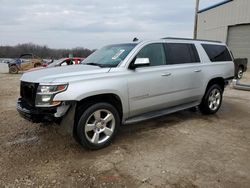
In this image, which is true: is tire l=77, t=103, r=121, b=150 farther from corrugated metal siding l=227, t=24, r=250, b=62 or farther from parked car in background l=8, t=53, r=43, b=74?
corrugated metal siding l=227, t=24, r=250, b=62

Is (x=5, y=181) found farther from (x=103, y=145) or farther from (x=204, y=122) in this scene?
(x=204, y=122)

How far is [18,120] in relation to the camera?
5.73 metres

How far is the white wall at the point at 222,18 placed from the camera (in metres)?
22.0

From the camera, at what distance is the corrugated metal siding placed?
2218cm

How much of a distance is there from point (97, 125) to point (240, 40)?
22.4 meters

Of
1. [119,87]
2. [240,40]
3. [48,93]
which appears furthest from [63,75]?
[240,40]

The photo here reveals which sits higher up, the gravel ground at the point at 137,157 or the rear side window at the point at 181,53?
the rear side window at the point at 181,53

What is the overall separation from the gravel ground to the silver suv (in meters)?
0.40

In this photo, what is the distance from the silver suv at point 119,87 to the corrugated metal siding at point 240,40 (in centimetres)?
1861

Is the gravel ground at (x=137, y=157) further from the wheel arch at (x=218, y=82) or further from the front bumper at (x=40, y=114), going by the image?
the wheel arch at (x=218, y=82)

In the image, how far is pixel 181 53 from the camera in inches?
213

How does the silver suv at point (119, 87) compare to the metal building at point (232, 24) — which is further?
the metal building at point (232, 24)

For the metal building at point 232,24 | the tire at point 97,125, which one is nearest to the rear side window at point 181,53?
the tire at point 97,125

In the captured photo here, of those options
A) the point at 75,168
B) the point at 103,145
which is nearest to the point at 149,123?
the point at 103,145
